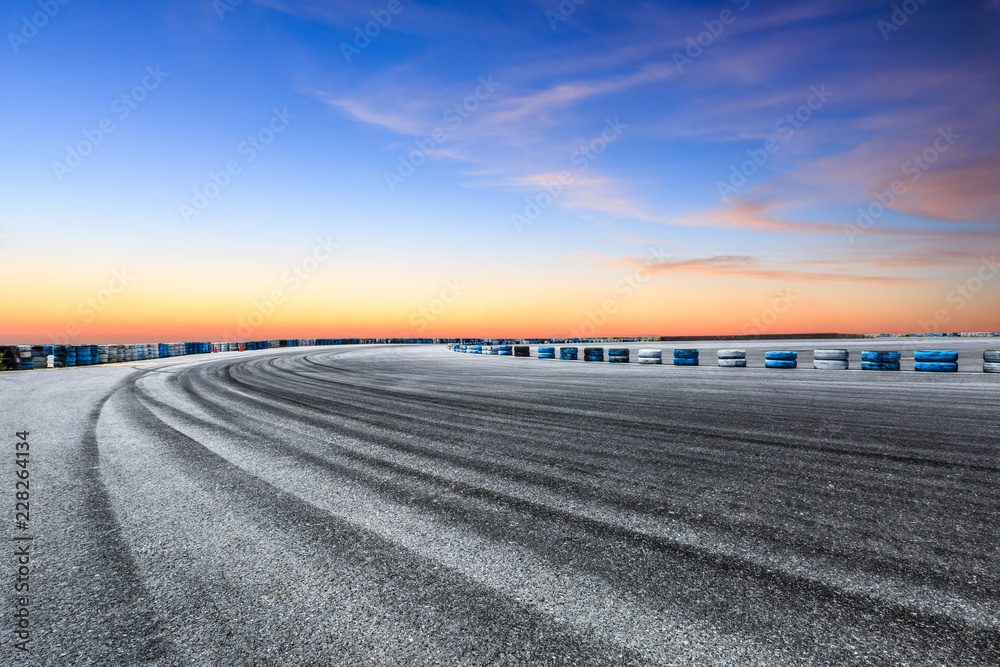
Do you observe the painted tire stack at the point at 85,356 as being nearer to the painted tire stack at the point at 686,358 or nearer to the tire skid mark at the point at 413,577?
the tire skid mark at the point at 413,577

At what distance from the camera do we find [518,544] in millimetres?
3670

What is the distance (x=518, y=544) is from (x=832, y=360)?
19061 mm

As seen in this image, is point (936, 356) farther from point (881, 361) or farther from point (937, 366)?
point (881, 361)

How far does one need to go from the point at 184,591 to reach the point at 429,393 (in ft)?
32.0

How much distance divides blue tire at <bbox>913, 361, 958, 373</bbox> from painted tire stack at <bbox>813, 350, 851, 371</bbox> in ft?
6.45

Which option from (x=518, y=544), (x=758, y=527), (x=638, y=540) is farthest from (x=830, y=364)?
(x=518, y=544)

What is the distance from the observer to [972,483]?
4.96 meters

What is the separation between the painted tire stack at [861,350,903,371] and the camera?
17.9 m

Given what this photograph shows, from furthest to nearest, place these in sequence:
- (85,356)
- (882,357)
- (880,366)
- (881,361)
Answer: (85,356) → (882,357) → (881,361) → (880,366)

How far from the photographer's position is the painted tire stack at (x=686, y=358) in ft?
75.1

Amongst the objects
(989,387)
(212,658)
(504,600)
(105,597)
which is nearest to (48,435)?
(105,597)

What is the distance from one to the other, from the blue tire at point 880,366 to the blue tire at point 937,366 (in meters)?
0.58

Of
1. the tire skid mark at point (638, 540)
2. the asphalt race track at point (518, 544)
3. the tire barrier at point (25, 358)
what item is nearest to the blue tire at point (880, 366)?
the asphalt race track at point (518, 544)

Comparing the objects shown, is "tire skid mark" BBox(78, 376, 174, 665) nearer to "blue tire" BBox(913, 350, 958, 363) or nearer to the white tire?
the white tire
